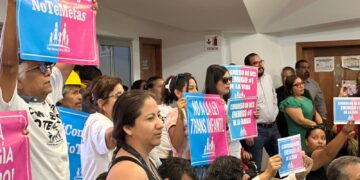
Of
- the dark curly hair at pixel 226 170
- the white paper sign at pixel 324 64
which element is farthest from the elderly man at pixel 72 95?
the white paper sign at pixel 324 64

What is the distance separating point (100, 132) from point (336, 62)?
4.55 metres

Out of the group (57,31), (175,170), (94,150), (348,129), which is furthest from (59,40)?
(348,129)

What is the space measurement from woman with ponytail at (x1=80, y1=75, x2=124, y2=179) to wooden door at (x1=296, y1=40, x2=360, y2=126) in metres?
4.20

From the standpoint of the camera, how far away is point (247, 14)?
16.0 feet

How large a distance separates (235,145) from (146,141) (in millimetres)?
1643

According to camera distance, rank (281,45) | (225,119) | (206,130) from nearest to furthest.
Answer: (206,130)
(225,119)
(281,45)

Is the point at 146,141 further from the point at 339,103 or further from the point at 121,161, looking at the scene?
the point at 339,103

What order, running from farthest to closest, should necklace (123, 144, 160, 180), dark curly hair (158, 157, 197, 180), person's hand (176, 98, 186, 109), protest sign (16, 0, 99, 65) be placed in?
person's hand (176, 98, 186, 109)
dark curly hair (158, 157, 197, 180)
protest sign (16, 0, 99, 65)
necklace (123, 144, 160, 180)

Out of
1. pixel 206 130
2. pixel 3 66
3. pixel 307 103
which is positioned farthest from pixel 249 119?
pixel 3 66

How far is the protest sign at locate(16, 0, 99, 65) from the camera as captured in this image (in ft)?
4.96

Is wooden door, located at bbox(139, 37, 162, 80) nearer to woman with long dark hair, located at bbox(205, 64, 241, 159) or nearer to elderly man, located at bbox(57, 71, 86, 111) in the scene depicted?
woman with long dark hair, located at bbox(205, 64, 241, 159)

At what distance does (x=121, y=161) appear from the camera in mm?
1354

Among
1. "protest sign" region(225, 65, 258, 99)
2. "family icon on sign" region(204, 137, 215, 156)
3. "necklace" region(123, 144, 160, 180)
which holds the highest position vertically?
"protest sign" region(225, 65, 258, 99)

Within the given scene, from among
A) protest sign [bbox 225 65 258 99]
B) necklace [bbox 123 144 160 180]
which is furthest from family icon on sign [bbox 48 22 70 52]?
protest sign [bbox 225 65 258 99]
